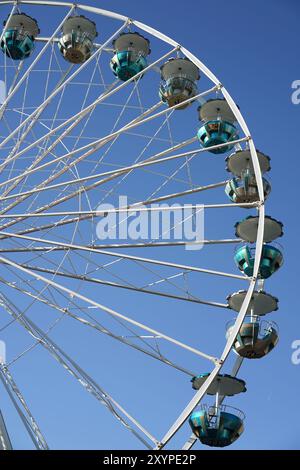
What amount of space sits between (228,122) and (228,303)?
4.73 metres

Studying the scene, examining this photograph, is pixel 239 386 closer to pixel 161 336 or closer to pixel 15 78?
pixel 161 336

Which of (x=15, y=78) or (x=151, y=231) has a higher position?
(x=15, y=78)

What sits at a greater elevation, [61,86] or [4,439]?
[61,86]

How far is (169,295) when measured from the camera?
19.6 meters

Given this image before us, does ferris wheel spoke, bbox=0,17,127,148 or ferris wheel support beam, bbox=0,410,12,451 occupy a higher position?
ferris wheel spoke, bbox=0,17,127,148

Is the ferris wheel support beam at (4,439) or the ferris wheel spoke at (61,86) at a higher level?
the ferris wheel spoke at (61,86)

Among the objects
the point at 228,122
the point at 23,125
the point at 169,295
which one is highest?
the point at 228,122

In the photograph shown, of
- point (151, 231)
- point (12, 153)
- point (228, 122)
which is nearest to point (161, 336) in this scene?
point (151, 231)
